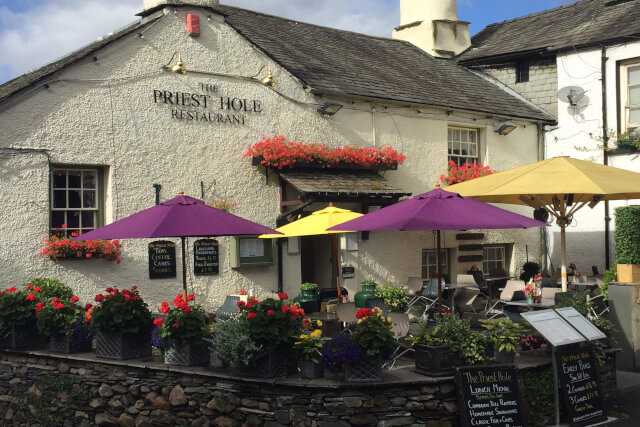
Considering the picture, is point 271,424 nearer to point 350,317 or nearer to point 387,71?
point 350,317

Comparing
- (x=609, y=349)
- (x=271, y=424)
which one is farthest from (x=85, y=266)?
(x=609, y=349)

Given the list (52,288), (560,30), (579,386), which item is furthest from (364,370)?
(560,30)

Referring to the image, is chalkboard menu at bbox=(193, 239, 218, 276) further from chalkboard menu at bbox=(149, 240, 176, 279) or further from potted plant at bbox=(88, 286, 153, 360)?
potted plant at bbox=(88, 286, 153, 360)

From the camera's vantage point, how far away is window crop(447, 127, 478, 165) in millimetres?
16969

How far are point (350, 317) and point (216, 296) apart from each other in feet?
12.2

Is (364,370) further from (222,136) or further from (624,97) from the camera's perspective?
(624,97)

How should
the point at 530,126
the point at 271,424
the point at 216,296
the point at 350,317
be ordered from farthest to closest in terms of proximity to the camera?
the point at 530,126 → the point at 216,296 → the point at 350,317 → the point at 271,424

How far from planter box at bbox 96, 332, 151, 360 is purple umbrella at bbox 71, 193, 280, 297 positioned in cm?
120

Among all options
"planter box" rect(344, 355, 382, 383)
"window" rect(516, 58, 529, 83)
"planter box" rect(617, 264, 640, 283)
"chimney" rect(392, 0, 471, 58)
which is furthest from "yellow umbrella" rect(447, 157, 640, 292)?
"chimney" rect(392, 0, 471, 58)

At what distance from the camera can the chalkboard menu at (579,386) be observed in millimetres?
8133

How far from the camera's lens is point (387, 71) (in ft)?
55.3

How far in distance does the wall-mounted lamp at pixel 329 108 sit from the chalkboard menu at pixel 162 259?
4.13 m

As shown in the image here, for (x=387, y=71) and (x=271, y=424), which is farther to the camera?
(x=387, y=71)

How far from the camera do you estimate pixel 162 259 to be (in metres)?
12.2
